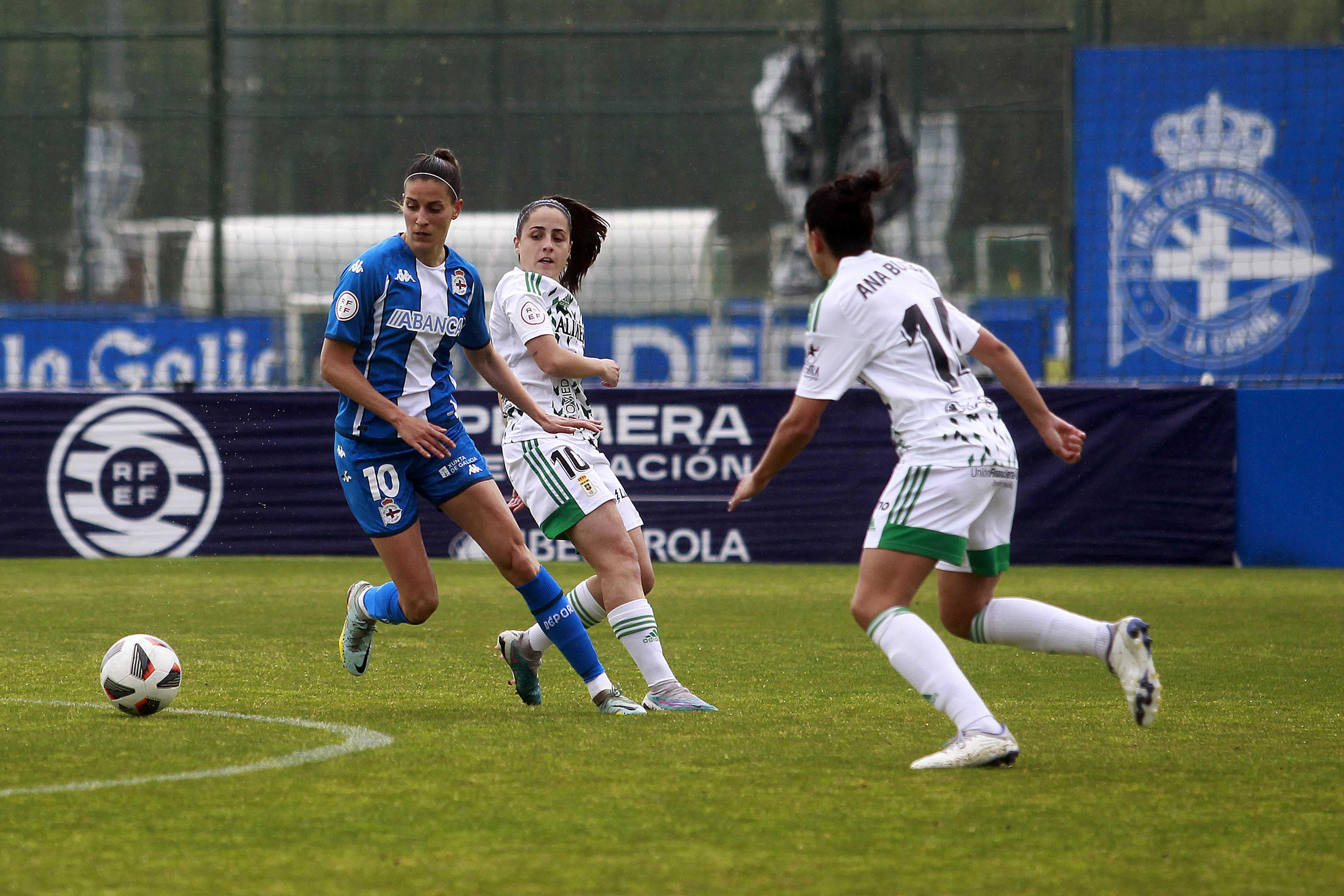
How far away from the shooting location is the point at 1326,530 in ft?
40.4

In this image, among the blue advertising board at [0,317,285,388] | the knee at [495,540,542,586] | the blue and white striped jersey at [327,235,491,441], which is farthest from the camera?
the blue advertising board at [0,317,285,388]

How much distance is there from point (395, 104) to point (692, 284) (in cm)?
635

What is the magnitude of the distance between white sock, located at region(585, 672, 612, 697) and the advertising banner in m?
6.32

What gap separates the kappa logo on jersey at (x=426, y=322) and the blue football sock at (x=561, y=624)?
95 centimetres

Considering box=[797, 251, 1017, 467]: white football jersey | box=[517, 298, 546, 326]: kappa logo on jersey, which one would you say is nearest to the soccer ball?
box=[517, 298, 546, 326]: kappa logo on jersey

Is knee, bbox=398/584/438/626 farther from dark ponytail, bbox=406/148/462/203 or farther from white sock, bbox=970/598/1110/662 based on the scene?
white sock, bbox=970/598/1110/662

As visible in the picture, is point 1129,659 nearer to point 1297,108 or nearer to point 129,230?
point 1297,108

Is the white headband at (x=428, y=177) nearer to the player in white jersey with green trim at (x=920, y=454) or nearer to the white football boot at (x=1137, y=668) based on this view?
the player in white jersey with green trim at (x=920, y=454)

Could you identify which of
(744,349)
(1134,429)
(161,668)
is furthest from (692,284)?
(161,668)

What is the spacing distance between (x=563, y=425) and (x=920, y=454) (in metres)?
1.69

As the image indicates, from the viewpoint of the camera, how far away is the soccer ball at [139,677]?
575 cm

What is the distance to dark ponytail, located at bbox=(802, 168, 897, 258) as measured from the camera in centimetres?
493

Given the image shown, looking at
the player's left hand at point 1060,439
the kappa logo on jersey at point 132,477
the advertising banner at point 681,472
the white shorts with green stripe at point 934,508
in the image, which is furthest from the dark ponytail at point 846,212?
the kappa logo on jersey at point 132,477

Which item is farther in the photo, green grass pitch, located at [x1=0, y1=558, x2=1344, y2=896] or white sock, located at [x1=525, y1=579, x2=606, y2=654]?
white sock, located at [x1=525, y1=579, x2=606, y2=654]
